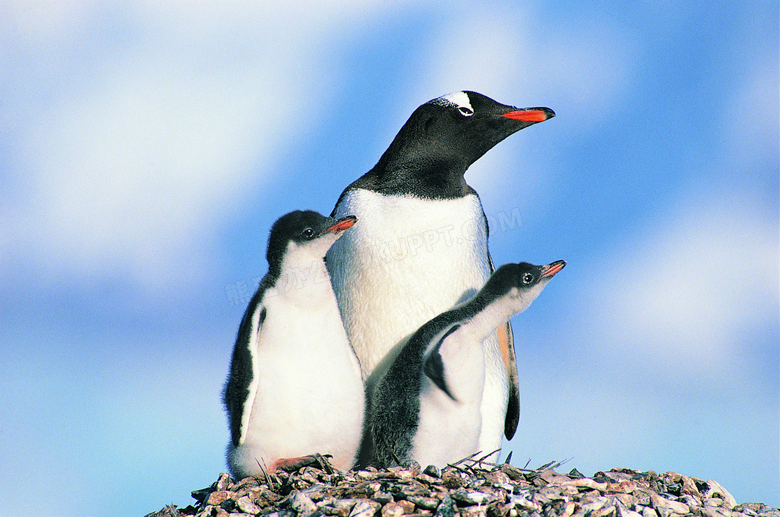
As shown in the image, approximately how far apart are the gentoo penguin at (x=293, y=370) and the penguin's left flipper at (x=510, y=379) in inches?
40.0

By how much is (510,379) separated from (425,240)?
0.91m

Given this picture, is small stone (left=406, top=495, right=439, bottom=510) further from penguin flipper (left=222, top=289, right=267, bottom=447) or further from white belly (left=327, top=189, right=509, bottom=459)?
white belly (left=327, top=189, right=509, bottom=459)

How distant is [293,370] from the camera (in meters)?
3.07

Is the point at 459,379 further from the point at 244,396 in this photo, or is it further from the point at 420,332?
the point at 244,396

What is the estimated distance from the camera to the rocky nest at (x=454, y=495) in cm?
262

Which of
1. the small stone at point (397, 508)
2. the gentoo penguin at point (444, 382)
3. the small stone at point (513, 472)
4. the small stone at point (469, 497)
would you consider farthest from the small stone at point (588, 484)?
the small stone at point (397, 508)

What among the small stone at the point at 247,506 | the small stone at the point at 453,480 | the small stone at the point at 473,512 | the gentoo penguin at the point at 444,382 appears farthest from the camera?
the gentoo penguin at the point at 444,382

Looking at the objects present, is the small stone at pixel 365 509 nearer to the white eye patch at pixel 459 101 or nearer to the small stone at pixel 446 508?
the small stone at pixel 446 508

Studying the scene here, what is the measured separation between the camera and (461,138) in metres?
3.81

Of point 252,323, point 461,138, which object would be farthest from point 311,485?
point 461,138

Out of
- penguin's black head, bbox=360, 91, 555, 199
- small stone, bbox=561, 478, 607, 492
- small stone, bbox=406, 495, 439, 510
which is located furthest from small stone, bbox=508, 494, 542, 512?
penguin's black head, bbox=360, 91, 555, 199

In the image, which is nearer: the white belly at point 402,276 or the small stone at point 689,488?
the small stone at point 689,488

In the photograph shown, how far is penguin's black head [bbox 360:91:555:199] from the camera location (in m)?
3.76

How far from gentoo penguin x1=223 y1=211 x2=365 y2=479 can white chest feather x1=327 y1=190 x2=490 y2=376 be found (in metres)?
0.39
